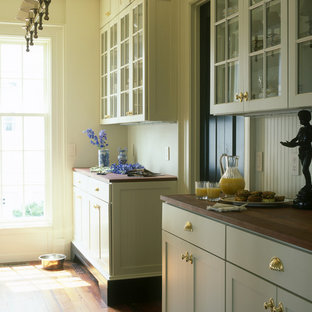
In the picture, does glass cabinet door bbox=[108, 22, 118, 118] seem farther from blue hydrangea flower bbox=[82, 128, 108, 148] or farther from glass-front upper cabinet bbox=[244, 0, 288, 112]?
glass-front upper cabinet bbox=[244, 0, 288, 112]

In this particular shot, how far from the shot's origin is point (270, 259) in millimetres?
1833

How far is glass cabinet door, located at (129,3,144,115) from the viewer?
395 cm

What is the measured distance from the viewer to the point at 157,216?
3.93 m

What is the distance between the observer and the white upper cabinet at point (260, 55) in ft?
7.28

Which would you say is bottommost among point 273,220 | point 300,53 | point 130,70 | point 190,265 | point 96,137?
point 190,265

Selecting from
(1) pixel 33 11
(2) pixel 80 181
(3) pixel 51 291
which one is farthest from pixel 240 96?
(2) pixel 80 181

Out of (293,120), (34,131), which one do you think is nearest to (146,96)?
(293,120)

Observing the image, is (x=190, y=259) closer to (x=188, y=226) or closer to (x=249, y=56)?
(x=188, y=226)

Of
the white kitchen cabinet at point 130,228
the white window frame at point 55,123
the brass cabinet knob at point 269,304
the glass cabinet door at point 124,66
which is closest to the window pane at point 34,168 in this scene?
Result: the white window frame at point 55,123

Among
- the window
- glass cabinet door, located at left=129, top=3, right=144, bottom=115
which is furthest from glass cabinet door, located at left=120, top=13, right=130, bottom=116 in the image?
the window

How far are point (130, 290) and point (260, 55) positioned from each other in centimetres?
219

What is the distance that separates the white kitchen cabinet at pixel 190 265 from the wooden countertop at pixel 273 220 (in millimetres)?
51

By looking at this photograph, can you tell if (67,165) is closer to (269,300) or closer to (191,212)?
(191,212)

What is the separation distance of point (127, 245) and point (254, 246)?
6.72ft
